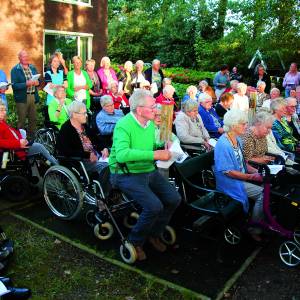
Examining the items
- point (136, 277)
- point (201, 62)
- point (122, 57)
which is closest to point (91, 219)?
point (136, 277)

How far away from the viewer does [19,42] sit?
15023mm

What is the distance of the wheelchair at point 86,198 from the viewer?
14.5ft

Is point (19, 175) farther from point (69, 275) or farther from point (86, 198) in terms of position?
point (69, 275)

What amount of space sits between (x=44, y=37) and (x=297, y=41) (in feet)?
31.0

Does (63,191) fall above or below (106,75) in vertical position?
below

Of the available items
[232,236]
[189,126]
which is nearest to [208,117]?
[189,126]

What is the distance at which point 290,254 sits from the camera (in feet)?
13.1

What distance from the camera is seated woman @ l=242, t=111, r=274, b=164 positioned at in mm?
4801

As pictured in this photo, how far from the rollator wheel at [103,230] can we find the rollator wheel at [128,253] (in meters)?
0.47

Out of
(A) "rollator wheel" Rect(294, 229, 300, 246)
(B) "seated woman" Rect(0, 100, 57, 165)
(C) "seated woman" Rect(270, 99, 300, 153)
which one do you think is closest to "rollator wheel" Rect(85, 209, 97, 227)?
(B) "seated woman" Rect(0, 100, 57, 165)

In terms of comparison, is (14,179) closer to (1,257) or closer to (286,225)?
(1,257)

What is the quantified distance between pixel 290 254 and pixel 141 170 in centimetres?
168

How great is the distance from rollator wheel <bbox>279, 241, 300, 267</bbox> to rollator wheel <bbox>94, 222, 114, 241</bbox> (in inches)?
70.1

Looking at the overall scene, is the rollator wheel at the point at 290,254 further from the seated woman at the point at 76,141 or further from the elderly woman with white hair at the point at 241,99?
the elderly woman with white hair at the point at 241,99
